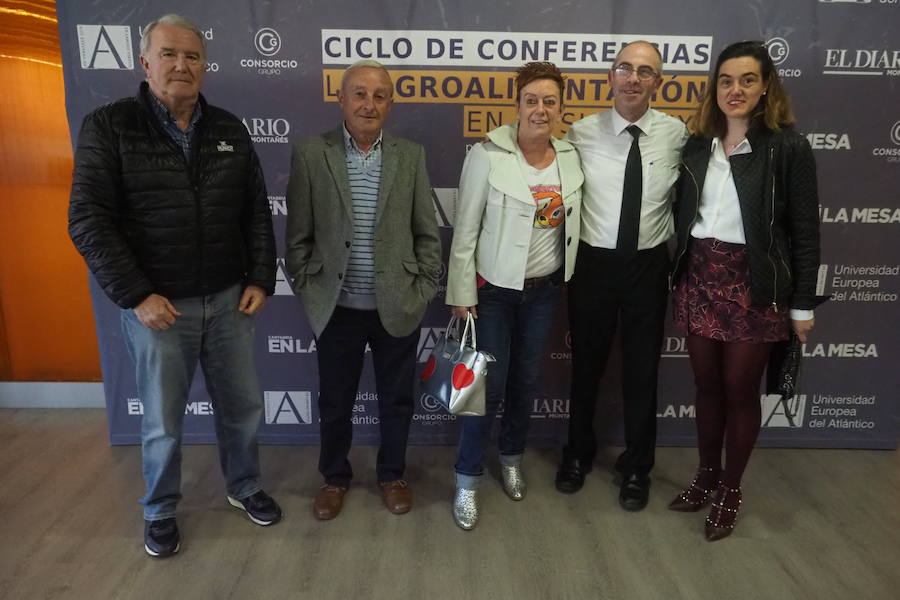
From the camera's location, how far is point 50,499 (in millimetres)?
2627

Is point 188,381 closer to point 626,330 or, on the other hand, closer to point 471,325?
point 471,325

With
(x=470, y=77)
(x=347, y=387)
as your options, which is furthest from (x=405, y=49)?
(x=347, y=387)

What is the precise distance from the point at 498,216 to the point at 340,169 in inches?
22.7

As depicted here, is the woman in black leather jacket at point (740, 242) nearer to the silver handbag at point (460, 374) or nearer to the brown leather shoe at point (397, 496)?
the silver handbag at point (460, 374)

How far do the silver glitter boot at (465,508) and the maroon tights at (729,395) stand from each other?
0.95 m

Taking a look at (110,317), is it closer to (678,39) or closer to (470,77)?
(470,77)

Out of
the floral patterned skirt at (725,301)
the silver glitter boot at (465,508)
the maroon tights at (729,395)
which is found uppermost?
the floral patterned skirt at (725,301)

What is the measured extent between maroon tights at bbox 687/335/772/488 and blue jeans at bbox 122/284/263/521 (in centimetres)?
169

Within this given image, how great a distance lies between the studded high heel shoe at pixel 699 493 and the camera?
2.57 m

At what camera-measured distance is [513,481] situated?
268 cm

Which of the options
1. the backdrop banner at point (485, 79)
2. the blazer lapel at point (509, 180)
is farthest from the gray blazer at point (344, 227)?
the backdrop banner at point (485, 79)

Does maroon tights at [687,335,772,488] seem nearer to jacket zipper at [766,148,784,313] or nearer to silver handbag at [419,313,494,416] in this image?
jacket zipper at [766,148,784,313]

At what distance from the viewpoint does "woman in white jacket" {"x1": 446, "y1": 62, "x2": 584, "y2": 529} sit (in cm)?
221

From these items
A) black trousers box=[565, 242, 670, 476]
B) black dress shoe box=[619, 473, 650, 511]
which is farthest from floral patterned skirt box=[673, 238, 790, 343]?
black dress shoe box=[619, 473, 650, 511]
